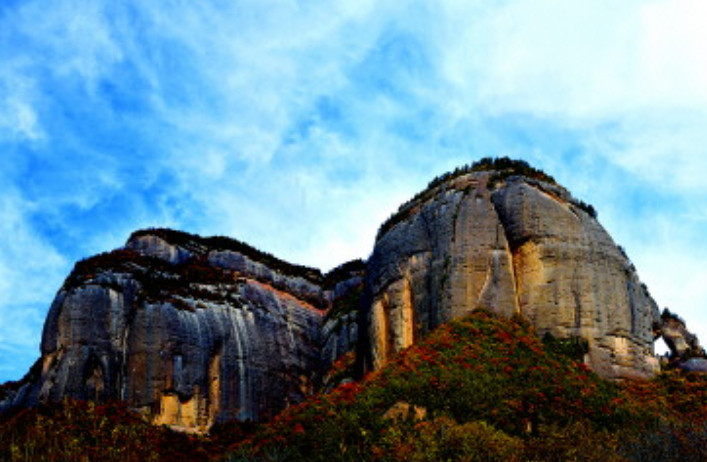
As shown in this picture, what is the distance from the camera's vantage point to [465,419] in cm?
3331

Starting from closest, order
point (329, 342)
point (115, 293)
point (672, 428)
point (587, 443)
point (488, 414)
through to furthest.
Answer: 1. point (587, 443)
2. point (672, 428)
3. point (488, 414)
4. point (115, 293)
5. point (329, 342)

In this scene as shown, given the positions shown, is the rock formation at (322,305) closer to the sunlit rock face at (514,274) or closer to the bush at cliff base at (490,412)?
the sunlit rock face at (514,274)

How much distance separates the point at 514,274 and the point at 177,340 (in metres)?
22.2

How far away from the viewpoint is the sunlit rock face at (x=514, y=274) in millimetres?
41406

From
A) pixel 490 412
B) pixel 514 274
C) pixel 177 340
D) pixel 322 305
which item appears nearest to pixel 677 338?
pixel 514 274

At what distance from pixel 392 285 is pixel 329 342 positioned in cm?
1649

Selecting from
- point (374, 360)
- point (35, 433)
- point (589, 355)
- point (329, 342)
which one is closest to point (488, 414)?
point (589, 355)

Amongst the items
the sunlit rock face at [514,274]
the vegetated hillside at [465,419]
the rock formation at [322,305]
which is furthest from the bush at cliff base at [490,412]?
the rock formation at [322,305]

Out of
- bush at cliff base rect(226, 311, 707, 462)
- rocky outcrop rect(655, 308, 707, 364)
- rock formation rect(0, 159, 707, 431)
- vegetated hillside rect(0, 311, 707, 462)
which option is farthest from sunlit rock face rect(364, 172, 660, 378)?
rocky outcrop rect(655, 308, 707, 364)

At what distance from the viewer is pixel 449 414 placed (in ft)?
109

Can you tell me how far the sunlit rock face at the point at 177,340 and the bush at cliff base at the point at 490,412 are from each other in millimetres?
16222

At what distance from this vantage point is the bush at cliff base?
27938 millimetres

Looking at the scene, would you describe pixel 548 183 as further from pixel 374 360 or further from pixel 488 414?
pixel 488 414

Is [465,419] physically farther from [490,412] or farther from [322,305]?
[322,305]
